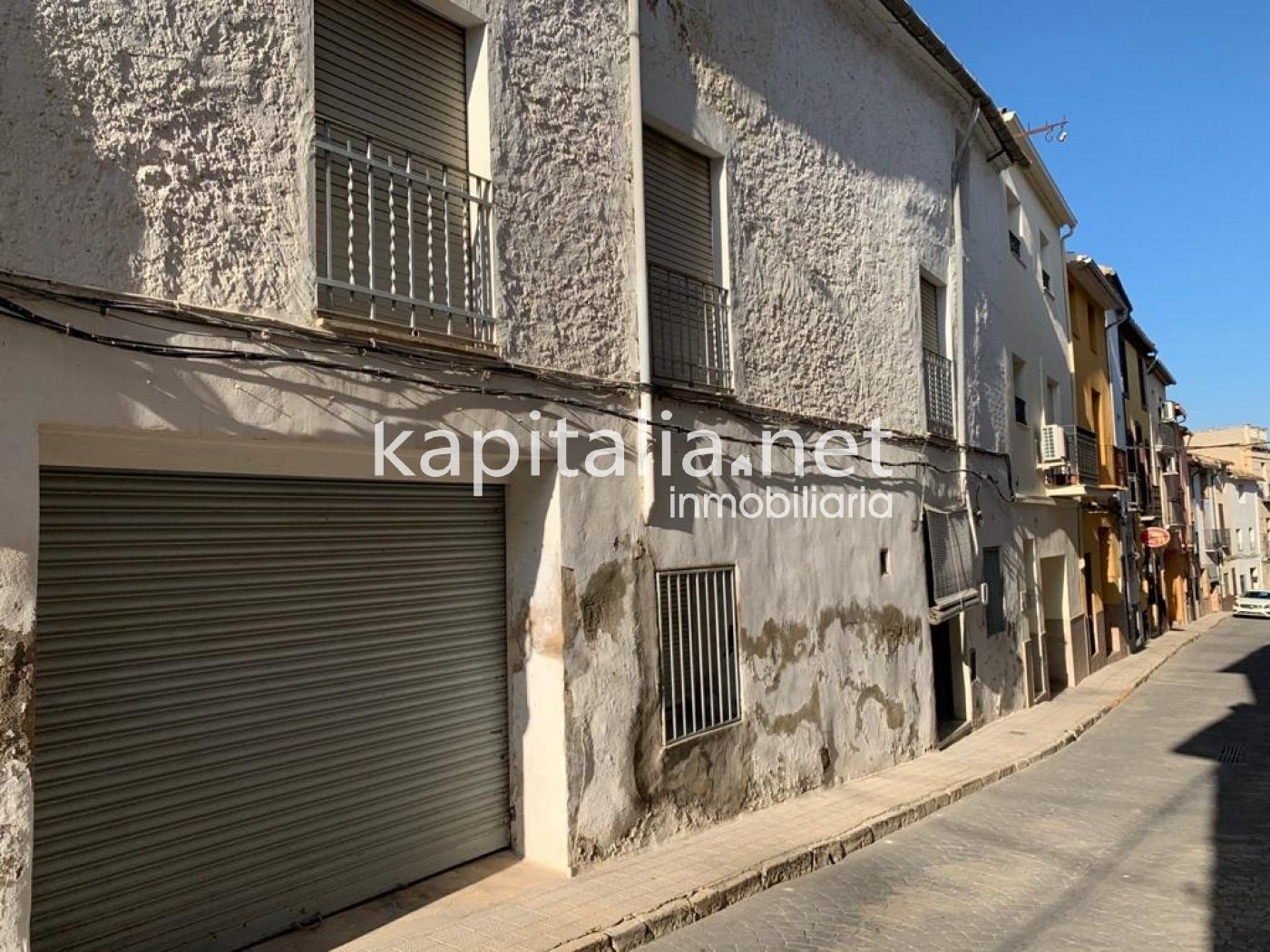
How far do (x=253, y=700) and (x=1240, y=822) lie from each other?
24.3 ft

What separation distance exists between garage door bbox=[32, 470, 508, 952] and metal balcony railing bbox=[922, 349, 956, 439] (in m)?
6.65

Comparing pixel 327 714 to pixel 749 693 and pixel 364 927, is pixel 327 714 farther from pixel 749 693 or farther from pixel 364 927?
pixel 749 693

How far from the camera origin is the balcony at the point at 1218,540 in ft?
137

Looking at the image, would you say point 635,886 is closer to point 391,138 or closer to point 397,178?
point 397,178

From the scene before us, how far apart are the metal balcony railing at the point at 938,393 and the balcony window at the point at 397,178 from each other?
6917mm

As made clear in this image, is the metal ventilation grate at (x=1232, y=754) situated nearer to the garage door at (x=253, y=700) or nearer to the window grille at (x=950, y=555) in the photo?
the window grille at (x=950, y=555)

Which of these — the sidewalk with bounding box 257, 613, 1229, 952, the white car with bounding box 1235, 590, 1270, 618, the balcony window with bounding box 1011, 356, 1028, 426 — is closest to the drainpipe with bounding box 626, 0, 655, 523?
the sidewalk with bounding box 257, 613, 1229, 952

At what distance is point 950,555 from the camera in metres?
11.4

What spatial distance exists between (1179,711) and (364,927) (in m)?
13.1

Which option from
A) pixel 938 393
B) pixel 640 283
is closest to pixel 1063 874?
pixel 640 283

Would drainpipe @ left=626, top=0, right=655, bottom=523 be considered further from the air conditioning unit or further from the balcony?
the balcony

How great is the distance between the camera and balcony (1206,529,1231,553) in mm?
41625

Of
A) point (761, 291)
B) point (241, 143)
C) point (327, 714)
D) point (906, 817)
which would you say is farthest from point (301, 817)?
point (761, 291)

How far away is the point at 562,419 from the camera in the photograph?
6102 millimetres
